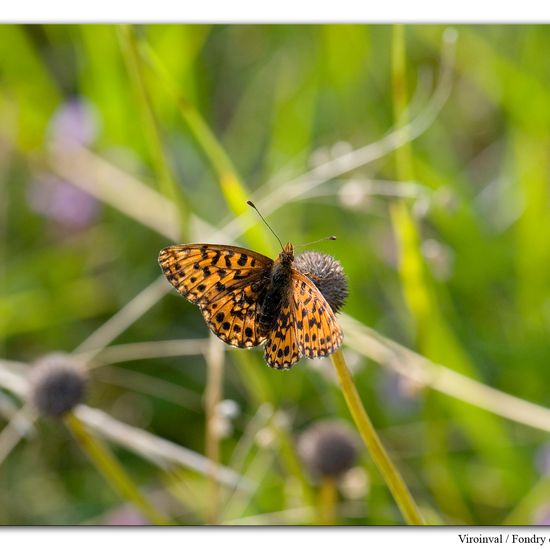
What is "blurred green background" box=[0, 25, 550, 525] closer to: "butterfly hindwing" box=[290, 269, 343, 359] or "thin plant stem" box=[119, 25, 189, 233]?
"thin plant stem" box=[119, 25, 189, 233]

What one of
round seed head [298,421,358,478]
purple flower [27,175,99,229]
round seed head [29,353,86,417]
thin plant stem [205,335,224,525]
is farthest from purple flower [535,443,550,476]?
purple flower [27,175,99,229]

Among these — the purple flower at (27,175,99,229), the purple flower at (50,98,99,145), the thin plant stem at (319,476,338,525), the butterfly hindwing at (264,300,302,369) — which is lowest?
the thin plant stem at (319,476,338,525)

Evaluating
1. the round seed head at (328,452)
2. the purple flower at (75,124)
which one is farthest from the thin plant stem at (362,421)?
the purple flower at (75,124)

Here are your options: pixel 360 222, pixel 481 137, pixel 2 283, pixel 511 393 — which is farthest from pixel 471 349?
pixel 2 283

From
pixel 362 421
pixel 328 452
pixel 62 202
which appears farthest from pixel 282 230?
pixel 362 421

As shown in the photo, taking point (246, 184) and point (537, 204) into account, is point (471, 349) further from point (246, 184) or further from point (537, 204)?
point (246, 184)

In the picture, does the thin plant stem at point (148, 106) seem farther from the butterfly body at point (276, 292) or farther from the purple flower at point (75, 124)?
the purple flower at point (75, 124)
